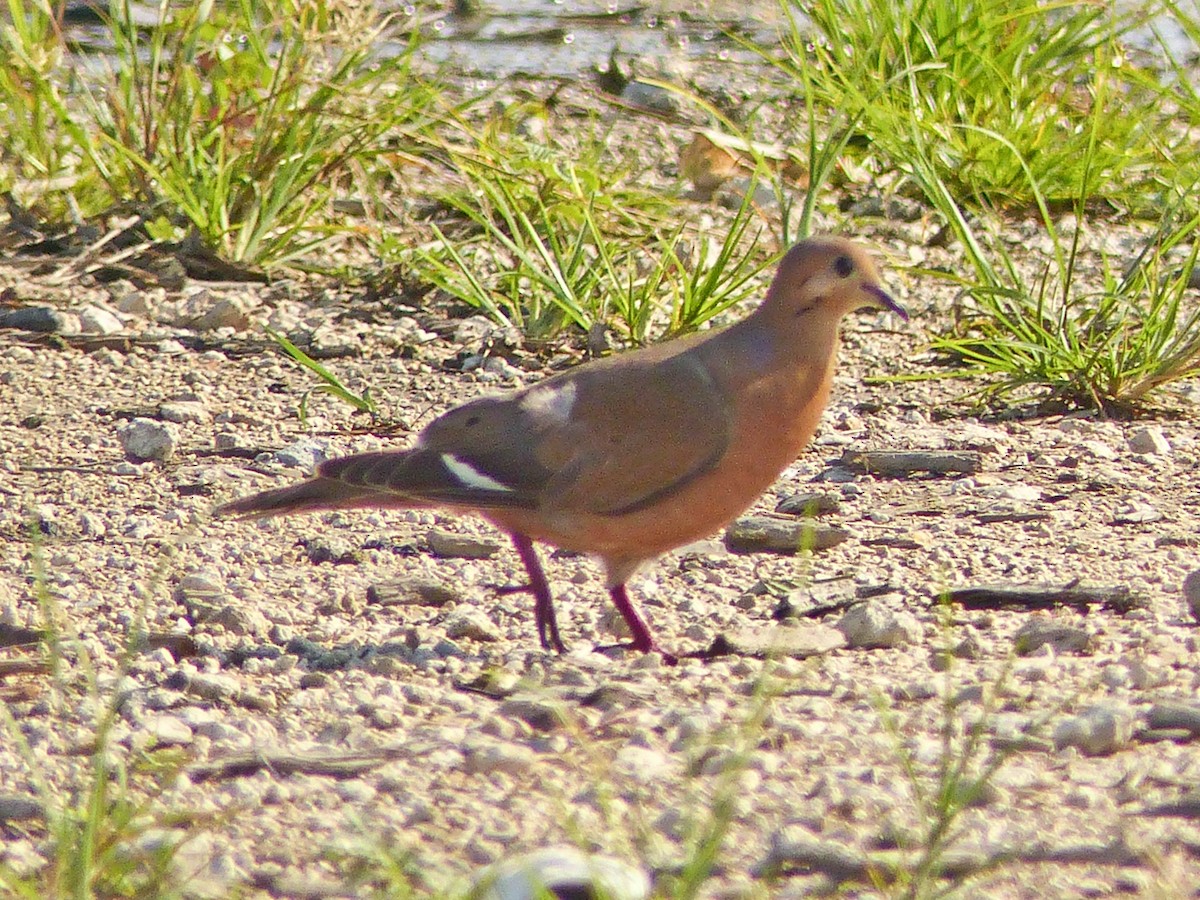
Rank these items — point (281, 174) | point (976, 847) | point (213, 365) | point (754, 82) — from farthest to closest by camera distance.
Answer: point (754, 82), point (281, 174), point (213, 365), point (976, 847)

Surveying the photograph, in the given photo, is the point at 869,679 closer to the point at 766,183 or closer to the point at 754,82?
the point at 766,183

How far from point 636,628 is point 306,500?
2.43 feet

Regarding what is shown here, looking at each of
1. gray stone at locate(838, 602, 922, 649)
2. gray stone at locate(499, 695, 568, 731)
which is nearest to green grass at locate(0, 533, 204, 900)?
gray stone at locate(499, 695, 568, 731)

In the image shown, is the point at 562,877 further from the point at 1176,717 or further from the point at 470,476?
the point at 470,476

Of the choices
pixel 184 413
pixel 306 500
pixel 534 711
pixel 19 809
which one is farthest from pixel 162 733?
pixel 184 413

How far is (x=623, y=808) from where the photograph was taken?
2.83 m

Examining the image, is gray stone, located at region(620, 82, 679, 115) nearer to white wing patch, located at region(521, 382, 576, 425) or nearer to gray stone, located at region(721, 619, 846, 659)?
white wing patch, located at region(521, 382, 576, 425)

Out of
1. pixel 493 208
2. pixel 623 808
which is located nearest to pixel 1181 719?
pixel 623 808

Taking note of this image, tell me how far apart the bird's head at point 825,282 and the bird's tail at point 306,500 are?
0.97m

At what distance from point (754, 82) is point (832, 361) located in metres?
5.02

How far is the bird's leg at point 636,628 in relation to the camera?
3.76 metres

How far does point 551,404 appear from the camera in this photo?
4055mm

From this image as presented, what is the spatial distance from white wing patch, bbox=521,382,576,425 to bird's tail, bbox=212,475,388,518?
0.39 metres

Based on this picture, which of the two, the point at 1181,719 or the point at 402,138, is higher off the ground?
the point at 402,138
